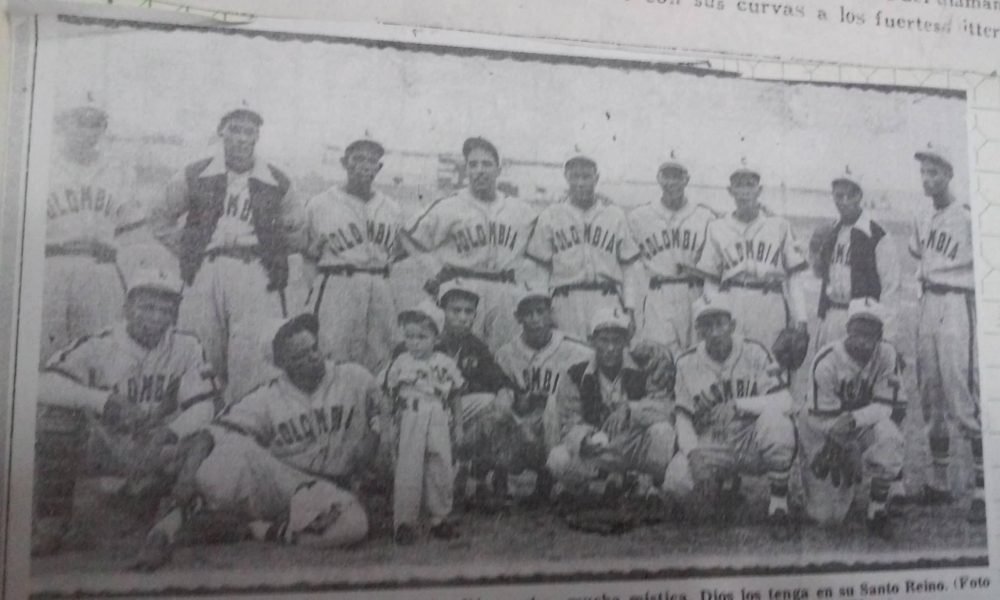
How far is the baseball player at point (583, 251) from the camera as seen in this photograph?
0.34 m

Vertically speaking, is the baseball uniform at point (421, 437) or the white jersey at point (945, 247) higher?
the white jersey at point (945, 247)

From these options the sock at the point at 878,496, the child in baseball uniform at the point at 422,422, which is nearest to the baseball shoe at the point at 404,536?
the child in baseball uniform at the point at 422,422

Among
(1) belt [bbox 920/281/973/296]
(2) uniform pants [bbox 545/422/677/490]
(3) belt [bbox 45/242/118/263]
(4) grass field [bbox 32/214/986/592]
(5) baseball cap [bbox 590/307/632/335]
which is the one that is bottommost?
(4) grass field [bbox 32/214/986/592]

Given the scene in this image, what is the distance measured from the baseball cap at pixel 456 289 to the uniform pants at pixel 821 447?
0.53ft

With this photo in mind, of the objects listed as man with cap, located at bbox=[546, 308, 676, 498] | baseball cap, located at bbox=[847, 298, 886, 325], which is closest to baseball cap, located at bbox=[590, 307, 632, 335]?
man with cap, located at bbox=[546, 308, 676, 498]

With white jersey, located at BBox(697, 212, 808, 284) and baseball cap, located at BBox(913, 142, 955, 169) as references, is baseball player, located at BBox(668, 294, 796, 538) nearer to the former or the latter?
white jersey, located at BBox(697, 212, 808, 284)

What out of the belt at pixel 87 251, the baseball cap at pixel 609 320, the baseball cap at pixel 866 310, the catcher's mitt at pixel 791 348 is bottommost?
the catcher's mitt at pixel 791 348

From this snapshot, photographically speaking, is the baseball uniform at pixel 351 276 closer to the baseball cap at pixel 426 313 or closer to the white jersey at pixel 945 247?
the baseball cap at pixel 426 313

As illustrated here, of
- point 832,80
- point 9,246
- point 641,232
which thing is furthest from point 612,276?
point 9,246

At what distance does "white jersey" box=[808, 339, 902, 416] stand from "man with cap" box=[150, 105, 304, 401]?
0.24 m

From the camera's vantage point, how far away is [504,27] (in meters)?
0.34

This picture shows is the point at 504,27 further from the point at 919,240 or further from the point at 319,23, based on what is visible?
the point at 919,240

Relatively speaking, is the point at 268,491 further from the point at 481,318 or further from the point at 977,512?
the point at 977,512

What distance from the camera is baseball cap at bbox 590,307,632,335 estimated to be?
343mm
